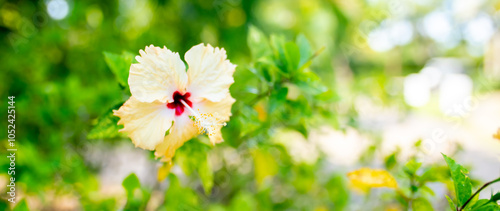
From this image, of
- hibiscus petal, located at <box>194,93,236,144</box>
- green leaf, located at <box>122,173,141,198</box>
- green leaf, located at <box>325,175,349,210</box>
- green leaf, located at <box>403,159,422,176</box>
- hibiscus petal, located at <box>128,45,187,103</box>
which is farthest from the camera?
green leaf, located at <box>325,175,349,210</box>

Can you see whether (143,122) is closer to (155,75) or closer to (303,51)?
(155,75)

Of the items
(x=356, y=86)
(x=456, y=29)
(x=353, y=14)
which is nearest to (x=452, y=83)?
(x=456, y=29)

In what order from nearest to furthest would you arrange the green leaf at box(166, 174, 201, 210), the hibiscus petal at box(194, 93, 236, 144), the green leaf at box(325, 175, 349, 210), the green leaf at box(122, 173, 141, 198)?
the hibiscus petal at box(194, 93, 236, 144), the green leaf at box(122, 173, 141, 198), the green leaf at box(166, 174, 201, 210), the green leaf at box(325, 175, 349, 210)

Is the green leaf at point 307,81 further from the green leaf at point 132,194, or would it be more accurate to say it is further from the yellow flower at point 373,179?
the green leaf at point 132,194

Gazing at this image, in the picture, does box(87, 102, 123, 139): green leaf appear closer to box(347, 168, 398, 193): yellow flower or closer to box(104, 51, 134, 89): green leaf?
box(104, 51, 134, 89): green leaf

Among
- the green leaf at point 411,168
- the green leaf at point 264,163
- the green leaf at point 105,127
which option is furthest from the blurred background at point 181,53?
the green leaf at point 105,127

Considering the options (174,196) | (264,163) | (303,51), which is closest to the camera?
(303,51)

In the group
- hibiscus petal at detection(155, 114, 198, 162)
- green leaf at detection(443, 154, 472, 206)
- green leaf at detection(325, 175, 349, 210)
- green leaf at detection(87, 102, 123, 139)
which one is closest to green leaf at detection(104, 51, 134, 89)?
green leaf at detection(87, 102, 123, 139)

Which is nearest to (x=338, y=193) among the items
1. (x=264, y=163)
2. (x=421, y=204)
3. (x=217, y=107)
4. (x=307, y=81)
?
(x=264, y=163)
